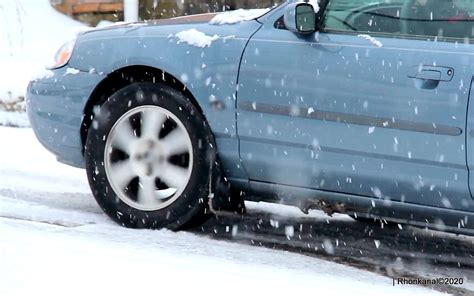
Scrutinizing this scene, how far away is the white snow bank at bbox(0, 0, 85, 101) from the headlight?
4.00 meters

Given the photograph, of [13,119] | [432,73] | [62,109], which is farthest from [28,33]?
[432,73]

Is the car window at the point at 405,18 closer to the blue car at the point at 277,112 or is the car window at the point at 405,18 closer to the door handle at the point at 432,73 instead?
the blue car at the point at 277,112

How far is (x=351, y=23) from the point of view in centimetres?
518

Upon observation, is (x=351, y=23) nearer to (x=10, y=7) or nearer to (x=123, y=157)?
(x=123, y=157)

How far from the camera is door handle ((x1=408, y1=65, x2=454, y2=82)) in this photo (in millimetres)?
4770

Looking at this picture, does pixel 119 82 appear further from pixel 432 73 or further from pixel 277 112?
pixel 432 73

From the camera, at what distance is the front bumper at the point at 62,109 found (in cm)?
568

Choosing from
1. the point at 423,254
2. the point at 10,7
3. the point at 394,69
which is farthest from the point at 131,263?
the point at 10,7

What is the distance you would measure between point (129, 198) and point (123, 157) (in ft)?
0.72

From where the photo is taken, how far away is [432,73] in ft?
15.7

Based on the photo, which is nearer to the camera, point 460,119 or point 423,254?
point 460,119

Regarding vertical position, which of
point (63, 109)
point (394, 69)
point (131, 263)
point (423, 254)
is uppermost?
point (394, 69)

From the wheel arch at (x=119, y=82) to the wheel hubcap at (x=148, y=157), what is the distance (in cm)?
18

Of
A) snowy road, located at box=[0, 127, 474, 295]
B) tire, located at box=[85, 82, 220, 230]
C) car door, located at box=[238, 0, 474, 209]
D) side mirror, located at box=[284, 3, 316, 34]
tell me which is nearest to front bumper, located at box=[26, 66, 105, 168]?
tire, located at box=[85, 82, 220, 230]
